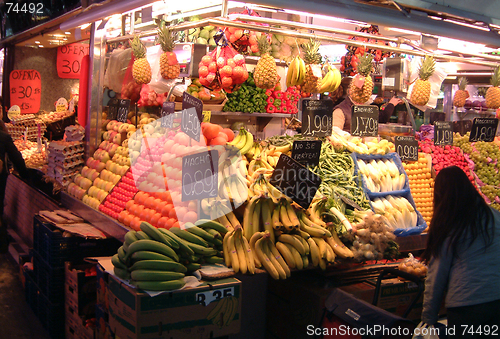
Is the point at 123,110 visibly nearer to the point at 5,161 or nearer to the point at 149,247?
the point at 5,161

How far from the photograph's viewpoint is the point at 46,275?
4.24m

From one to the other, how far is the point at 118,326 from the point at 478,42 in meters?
4.81

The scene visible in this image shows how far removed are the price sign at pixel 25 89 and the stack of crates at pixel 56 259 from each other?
524cm

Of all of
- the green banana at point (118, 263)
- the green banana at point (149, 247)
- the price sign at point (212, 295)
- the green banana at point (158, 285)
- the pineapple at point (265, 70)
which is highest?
the pineapple at point (265, 70)

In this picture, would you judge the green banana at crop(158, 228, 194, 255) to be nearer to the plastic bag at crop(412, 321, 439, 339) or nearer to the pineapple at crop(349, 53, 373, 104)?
the plastic bag at crop(412, 321, 439, 339)

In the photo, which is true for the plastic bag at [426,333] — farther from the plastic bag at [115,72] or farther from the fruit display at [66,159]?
the plastic bag at [115,72]

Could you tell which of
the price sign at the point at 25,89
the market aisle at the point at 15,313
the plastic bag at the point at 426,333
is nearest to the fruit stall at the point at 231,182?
the market aisle at the point at 15,313

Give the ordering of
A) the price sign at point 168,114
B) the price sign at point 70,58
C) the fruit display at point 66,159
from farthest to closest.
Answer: the price sign at point 70,58 → the fruit display at point 66,159 → the price sign at point 168,114

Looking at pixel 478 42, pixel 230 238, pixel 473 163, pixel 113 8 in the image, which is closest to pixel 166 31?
pixel 113 8

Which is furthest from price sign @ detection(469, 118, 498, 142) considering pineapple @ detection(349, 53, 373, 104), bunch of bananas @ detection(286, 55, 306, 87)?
bunch of bananas @ detection(286, 55, 306, 87)

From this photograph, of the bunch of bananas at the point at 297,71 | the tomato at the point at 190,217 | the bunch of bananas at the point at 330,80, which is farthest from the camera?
the bunch of bananas at the point at 330,80

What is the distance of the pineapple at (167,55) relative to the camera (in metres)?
4.47

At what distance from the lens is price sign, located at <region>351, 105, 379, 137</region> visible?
475 cm

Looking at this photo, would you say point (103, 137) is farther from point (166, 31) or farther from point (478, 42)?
point (478, 42)
